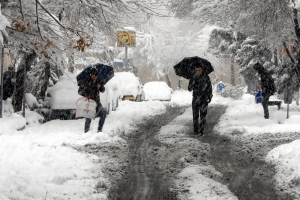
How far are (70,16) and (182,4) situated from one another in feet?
25.0

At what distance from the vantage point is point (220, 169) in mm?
7039

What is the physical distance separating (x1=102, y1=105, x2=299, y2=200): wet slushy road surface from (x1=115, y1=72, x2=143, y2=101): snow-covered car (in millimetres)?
11015

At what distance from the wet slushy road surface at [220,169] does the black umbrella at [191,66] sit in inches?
66.6

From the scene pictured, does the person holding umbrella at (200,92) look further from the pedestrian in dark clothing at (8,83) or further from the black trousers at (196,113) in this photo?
the pedestrian in dark clothing at (8,83)

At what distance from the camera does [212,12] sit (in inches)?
490

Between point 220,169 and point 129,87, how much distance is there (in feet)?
49.8

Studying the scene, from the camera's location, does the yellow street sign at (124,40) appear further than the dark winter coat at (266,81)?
No

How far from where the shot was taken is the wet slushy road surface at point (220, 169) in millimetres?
5709

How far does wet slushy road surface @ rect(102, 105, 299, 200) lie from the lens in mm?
5709

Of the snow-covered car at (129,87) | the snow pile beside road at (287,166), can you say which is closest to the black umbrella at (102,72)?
the snow pile beside road at (287,166)

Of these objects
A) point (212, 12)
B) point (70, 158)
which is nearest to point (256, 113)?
point (212, 12)

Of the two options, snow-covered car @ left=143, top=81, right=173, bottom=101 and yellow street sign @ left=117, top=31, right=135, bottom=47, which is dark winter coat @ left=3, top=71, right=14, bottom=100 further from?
snow-covered car @ left=143, top=81, right=173, bottom=101

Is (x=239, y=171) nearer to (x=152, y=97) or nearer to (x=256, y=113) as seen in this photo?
(x=256, y=113)

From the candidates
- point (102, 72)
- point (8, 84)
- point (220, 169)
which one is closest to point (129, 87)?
point (8, 84)
